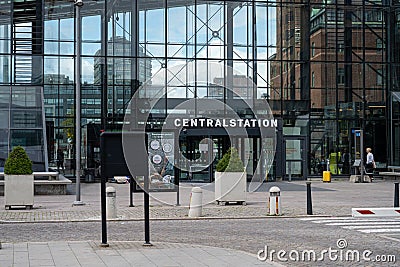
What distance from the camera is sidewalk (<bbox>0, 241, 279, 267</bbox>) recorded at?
440 inches

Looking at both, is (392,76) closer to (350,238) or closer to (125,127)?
(125,127)

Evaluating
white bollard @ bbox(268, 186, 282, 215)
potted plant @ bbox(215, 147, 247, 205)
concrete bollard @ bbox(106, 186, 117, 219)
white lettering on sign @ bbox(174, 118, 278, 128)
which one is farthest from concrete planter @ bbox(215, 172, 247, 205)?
white lettering on sign @ bbox(174, 118, 278, 128)

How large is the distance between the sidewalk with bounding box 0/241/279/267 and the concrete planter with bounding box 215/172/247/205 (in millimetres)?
9627

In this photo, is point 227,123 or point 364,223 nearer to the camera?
point 364,223

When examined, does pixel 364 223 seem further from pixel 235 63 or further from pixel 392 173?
pixel 235 63

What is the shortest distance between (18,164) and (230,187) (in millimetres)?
6835

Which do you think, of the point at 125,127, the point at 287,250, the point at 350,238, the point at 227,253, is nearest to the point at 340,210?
the point at 350,238

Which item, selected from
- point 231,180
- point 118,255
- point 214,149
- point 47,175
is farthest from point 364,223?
point 214,149

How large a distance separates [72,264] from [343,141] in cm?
3449

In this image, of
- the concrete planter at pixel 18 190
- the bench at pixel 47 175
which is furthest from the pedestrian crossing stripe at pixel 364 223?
the bench at pixel 47 175

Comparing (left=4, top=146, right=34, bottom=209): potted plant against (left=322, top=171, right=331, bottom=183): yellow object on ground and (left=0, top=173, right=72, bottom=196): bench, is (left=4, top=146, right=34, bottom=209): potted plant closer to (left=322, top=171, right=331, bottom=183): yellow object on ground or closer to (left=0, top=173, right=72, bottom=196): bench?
(left=0, top=173, right=72, bottom=196): bench

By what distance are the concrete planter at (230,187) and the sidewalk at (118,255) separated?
9.63 m

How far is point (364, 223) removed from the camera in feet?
61.1

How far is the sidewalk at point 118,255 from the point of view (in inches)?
440
